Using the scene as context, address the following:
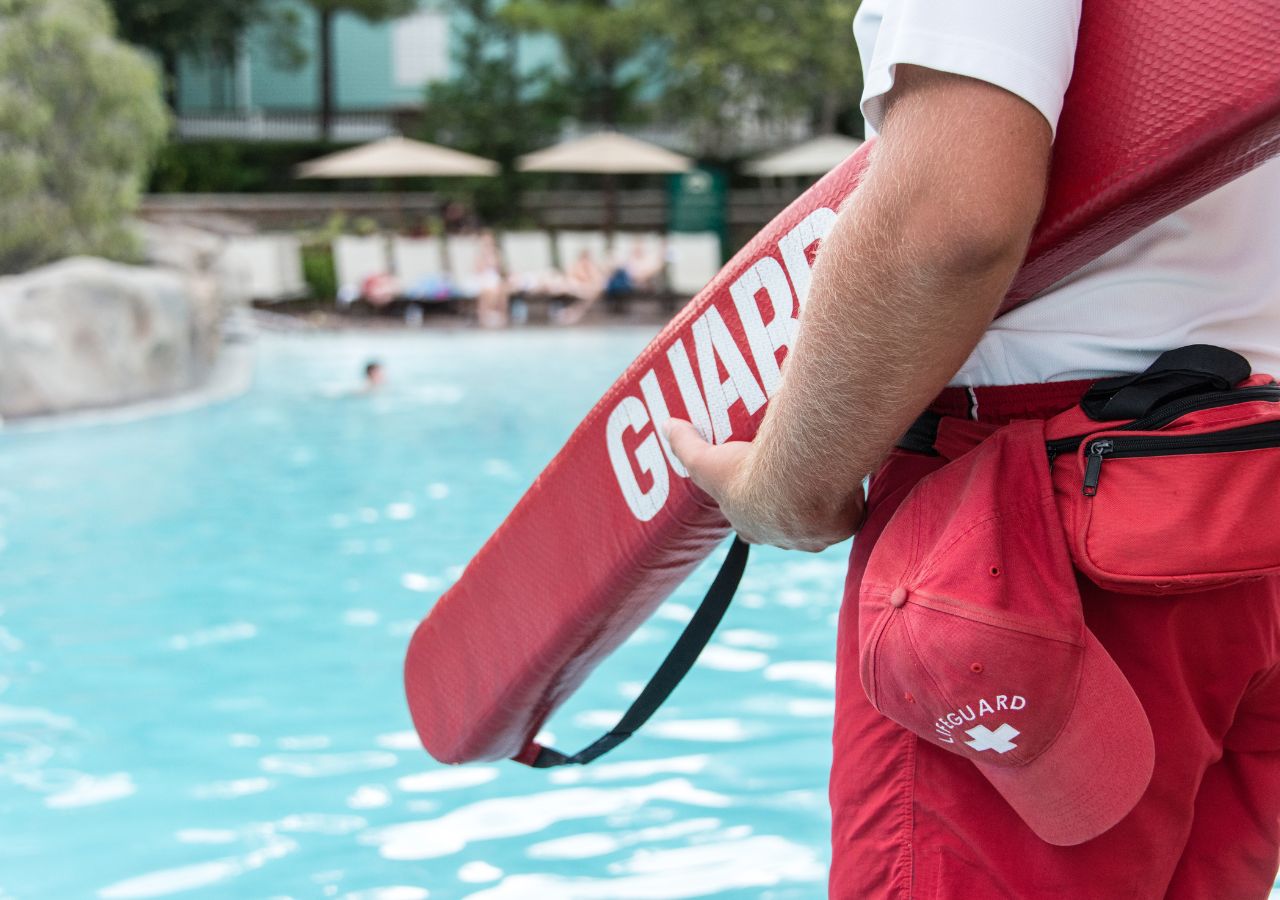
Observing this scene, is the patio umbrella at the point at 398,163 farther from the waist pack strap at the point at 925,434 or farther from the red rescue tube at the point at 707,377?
the waist pack strap at the point at 925,434

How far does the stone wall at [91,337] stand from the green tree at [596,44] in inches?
508

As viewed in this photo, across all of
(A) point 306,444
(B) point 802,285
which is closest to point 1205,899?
(B) point 802,285

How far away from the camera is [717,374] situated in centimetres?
151

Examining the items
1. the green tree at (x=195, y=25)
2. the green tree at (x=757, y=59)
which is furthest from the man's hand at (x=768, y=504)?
the green tree at (x=195, y=25)

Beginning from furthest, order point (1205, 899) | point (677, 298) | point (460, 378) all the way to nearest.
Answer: point (677, 298) < point (460, 378) < point (1205, 899)

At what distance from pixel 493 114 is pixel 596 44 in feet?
6.77

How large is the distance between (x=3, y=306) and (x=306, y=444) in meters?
2.05

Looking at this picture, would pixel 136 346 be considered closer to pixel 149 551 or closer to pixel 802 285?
pixel 149 551

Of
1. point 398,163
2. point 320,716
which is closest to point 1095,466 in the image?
point 320,716

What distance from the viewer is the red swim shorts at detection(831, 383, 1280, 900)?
1.13 meters

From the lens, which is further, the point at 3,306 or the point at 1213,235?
the point at 3,306

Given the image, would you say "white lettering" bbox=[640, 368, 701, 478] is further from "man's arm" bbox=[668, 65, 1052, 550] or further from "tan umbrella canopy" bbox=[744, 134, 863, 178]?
"tan umbrella canopy" bbox=[744, 134, 863, 178]

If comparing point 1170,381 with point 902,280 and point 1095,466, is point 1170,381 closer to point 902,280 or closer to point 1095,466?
point 1095,466

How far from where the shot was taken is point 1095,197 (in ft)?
3.56
